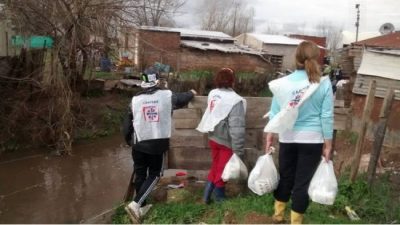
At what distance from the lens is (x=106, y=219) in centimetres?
599

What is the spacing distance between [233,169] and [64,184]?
573 centimetres

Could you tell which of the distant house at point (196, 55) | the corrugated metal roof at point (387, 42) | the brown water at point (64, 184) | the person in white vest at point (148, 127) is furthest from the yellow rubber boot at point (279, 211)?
the distant house at point (196, 55)

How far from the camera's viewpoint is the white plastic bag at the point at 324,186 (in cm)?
405

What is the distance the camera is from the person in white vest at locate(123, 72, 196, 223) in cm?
539

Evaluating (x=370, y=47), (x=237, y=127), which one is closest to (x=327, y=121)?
(x=237, y=127)

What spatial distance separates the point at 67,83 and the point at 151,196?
7138 mm

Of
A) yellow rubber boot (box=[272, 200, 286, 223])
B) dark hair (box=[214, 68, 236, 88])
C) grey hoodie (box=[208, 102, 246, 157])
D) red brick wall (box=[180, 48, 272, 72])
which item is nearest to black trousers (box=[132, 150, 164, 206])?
grey hoodie (box=[208, 102, 246, 157])

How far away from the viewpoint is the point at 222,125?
208 inches

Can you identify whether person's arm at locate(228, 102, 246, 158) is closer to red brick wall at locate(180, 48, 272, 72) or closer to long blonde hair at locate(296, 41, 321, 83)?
long blonde hair at locate(296, 41, 321, 83)

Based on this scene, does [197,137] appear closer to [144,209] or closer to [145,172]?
[145,172]

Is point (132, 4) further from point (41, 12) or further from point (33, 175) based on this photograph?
point (33, 175)

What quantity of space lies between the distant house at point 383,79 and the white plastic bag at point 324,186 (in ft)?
15.6

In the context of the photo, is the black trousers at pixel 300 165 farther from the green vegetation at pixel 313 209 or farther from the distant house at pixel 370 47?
the distant house at pixel 370 47

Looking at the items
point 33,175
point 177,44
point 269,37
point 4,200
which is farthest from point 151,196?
point 269,37
